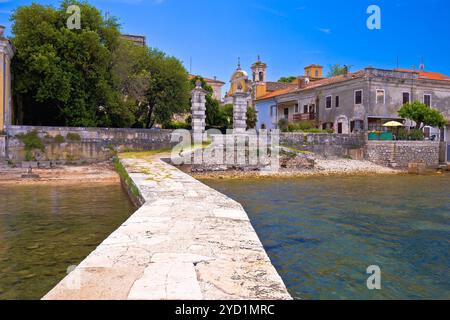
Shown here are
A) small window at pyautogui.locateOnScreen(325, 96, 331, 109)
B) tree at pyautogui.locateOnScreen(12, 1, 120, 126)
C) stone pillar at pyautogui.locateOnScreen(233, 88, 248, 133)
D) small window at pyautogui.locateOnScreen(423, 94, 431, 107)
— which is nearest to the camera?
tree at pyautogui.locateOnScreen(12, 1, 120, 126)

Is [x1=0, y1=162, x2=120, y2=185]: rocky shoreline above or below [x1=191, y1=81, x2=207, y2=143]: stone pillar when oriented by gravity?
below

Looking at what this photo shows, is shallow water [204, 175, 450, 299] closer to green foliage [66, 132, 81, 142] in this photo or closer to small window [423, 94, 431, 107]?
green foliage [66, 132, 81, 142]

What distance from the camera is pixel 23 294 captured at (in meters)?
4.99

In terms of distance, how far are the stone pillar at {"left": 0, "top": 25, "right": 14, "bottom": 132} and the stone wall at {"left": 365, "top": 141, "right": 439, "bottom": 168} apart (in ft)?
79.5

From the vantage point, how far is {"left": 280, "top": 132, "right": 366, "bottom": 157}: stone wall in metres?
28.6

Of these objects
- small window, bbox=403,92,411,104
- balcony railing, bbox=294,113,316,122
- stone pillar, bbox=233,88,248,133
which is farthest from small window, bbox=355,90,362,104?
stone pillar, bbox=233,88,248,133

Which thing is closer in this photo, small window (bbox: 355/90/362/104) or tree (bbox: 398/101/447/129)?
tree (bbox: 398/101/447/129)

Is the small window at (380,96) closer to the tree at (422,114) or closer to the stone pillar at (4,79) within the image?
the tree at (422,114)

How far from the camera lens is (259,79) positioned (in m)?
50.4

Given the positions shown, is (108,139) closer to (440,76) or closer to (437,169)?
(437,169)

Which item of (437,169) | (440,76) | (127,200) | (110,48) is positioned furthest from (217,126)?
(127,200)

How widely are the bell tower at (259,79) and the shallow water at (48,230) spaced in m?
36.8

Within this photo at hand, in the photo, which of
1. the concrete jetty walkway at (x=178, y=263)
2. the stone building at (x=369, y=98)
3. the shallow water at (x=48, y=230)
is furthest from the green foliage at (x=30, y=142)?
the stone building at (x=369, y=98)

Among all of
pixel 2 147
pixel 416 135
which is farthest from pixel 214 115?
pixel 2 147
